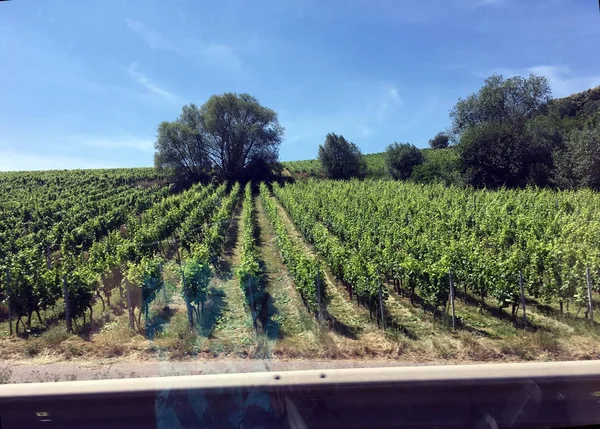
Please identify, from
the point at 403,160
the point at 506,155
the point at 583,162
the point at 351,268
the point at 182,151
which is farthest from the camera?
the point at 182,151

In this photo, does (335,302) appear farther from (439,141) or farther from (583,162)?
(439,141)

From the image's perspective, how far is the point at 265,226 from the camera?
78.6 ft

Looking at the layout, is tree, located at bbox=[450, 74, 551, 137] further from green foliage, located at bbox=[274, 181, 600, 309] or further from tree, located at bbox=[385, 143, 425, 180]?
green foliage, located at bbox=[274, 181, 600, 309]

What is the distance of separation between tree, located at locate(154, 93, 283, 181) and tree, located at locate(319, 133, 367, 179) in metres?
6.21

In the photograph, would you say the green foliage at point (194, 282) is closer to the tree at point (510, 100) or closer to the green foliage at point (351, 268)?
the green foliage at point (351, 268)

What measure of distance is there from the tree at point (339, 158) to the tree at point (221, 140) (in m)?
6.21

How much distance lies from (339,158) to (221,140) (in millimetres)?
14527

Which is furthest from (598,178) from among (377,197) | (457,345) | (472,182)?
(457,345)

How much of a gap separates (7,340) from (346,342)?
21.9ft

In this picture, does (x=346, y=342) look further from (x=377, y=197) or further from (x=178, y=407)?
(x=377, y=197)

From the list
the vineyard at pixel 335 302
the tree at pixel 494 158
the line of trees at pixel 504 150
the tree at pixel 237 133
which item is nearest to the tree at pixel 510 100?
the line of trees at pixel 504 150

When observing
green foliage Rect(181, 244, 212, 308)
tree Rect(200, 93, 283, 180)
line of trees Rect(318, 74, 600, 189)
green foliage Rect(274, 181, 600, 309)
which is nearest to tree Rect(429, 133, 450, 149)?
line of trees Rect(318, 74, 600, 189)

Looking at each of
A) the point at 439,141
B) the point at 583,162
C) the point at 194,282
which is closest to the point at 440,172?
the point at 583,162

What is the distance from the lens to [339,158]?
49938 mm
